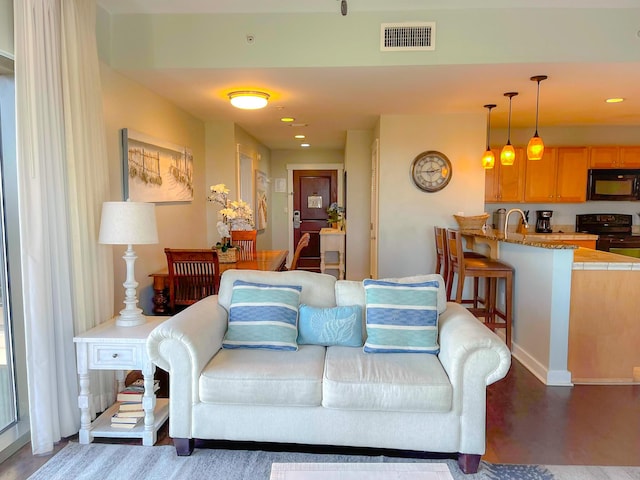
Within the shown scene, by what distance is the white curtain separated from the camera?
6.75ft

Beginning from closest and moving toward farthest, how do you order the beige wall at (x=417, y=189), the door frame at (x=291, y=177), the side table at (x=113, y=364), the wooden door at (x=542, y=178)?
1. the side table at (x=113, y=364)
2. the beige wall at (x=417, y=189)
3. the wooden door at (x=542, y=178)
4. the door frame at (x=291, y=177)

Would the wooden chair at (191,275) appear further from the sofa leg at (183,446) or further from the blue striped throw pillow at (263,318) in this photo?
the sofa leg at (183,446)

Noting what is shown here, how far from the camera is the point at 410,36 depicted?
118 inches

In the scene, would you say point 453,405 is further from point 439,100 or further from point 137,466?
point 439,100

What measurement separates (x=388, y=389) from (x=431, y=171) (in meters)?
3.39

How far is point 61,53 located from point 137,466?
7.20 ft

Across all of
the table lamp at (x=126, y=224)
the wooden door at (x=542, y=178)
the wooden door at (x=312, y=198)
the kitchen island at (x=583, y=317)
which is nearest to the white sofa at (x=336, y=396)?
the table lamp at (x=126, y=224)

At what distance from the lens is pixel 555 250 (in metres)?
2.91

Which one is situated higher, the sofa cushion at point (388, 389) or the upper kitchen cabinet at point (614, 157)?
the upper kitchen cabinet at point (614, 157)

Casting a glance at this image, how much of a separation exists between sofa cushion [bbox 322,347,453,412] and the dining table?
159 cm

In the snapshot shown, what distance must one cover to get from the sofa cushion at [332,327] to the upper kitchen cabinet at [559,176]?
4.31m

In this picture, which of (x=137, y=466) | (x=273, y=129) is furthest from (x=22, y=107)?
(x=273, y=129)

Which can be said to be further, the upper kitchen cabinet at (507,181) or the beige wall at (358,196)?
the beige wall at (358,196)

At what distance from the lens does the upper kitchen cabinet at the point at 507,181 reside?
18.6 ft
